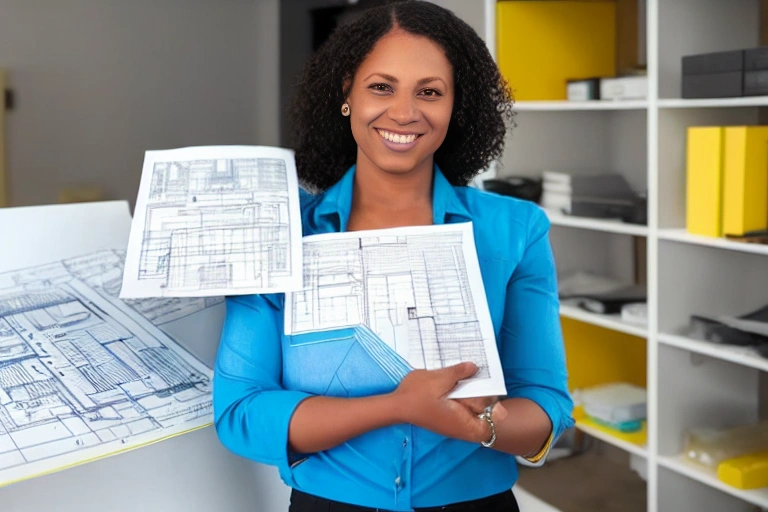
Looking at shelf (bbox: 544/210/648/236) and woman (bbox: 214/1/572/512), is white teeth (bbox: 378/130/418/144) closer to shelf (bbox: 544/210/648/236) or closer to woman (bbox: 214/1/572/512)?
woman (bbox: 214/1/572/512)

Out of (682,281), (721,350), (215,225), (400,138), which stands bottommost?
(721,350)

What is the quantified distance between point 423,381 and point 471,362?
66mm

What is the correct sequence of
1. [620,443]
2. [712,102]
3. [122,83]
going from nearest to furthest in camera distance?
[712,102] < [620,443] < [122,83]

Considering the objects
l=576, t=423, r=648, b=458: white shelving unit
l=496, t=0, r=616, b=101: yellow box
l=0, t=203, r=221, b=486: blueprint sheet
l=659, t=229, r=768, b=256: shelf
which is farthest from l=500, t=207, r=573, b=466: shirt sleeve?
l=496, t=0, r=616, b=101: yellow box

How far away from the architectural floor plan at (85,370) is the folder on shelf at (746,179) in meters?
1.29

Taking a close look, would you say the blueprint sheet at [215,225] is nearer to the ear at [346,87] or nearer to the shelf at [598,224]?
the ear at [346,87]

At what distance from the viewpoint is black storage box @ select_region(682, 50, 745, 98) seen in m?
1.97

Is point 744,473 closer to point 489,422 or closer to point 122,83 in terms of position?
point 489,422

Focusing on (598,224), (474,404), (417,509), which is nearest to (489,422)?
(474,404)

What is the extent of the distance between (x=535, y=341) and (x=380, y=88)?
1.18 ft

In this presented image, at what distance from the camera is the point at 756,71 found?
193 cm

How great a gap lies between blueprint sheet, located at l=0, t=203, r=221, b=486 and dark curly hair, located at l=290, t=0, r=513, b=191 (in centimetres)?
32

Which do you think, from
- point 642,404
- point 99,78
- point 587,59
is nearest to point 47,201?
point 99,78

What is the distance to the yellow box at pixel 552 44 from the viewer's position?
2660mm
